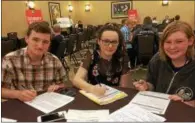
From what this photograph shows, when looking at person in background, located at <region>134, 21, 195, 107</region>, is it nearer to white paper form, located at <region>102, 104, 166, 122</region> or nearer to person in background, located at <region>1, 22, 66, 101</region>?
white paper form, located at <region>102, 104, 166, 122</region>

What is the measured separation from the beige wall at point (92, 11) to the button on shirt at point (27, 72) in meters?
6.52

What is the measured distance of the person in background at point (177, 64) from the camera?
1.57 m

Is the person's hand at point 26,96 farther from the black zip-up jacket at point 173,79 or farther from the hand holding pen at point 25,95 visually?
the black zip-up jacket at point 173,79

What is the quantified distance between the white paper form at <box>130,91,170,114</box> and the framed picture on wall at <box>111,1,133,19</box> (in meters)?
10.8

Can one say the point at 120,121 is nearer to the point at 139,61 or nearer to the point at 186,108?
the point at 186,108

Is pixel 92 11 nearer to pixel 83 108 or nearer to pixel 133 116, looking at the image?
pixel 83 108

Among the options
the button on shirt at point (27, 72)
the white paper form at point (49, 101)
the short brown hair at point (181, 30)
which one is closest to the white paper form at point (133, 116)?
the white paper form at point (49, 101)

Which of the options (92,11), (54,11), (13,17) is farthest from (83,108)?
(92,11)

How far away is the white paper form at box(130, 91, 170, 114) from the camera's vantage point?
1263 mm

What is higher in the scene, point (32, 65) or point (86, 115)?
point (32, 65)

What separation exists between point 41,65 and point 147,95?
83cm

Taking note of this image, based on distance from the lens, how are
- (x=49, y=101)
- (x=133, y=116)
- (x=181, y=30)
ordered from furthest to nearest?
(x=181, y=30)
(x=49, y=101)
(x=133, y=116)

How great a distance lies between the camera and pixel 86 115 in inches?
46.4

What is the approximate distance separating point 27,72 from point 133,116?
3.09 feet
